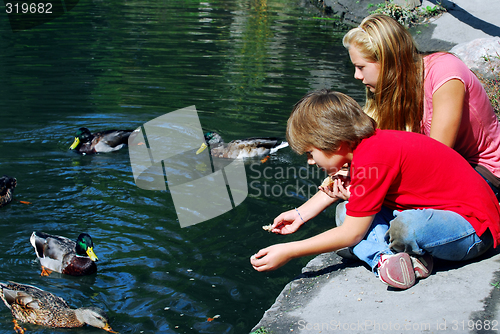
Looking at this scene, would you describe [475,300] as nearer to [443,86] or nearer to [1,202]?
[443,86]

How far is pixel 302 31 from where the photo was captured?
15.7 m

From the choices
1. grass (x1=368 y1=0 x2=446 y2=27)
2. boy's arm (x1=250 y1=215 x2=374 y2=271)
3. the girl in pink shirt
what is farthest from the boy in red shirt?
grass (x1=368 y1=0 x2=446 y2=27)

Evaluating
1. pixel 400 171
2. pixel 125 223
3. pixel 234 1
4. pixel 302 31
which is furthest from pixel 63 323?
pixel 234 1

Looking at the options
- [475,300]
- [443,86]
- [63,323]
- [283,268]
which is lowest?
[63,323]

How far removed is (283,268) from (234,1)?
2065cm

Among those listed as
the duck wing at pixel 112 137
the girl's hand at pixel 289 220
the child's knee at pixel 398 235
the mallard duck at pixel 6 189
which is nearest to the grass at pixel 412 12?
the duck wing at pixel 112 137

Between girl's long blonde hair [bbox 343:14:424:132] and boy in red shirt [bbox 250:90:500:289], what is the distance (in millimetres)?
594

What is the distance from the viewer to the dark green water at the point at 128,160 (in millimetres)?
3803

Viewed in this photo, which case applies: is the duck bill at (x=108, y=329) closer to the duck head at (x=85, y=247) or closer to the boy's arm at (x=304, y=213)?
the duck head at (x=85, y=247)

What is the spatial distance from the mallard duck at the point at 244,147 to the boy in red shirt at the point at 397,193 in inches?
151

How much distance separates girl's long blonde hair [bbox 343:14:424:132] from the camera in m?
3.09

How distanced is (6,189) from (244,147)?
323 cm

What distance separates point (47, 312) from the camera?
3.58m

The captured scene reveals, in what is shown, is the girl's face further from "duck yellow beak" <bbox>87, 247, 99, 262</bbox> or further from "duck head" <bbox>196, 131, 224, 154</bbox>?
"duck head" <bbox>196, 131, 224, 154</bbox>
